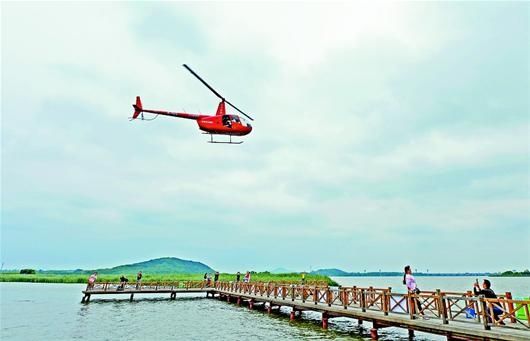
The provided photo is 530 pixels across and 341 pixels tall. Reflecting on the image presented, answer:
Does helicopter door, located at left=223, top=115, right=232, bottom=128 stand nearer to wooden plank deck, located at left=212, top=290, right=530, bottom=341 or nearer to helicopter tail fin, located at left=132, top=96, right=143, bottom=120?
helicopter tail fin, located at left=132, top=96, right=143, bottom=120

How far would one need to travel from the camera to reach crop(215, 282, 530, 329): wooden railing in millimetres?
11727

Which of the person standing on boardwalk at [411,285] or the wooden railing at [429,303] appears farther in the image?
the person standing on boardwalk at [411,285]

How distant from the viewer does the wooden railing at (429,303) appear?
11727 millimetres

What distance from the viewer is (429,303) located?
14.4 metres

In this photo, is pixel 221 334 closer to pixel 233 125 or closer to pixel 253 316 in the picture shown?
pixel 253 316

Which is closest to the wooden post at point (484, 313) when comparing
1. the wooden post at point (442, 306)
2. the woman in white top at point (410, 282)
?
the wooden post at point (442, 306)

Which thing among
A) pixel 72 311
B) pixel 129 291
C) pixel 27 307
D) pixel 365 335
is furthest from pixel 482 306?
pixel 27 307

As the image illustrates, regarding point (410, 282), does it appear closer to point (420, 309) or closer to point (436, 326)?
point (420, 309)

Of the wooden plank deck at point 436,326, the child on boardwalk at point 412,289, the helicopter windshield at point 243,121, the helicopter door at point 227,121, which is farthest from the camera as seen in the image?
the helicopter windshield at point 243,121

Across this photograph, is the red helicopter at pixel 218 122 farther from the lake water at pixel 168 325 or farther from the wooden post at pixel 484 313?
the wooden post at pixel 484 313

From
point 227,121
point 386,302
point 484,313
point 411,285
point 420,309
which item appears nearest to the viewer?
point 484,313

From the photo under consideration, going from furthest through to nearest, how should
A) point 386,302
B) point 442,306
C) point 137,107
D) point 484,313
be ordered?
point 137,107 < point 386,302 < point 442,306 < point 484,313

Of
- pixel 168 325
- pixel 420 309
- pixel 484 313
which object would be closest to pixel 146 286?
pixel 168 325

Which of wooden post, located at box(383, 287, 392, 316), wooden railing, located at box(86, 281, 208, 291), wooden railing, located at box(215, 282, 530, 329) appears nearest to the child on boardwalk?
wooden railing, located at box(215, 282, 530, 329)
